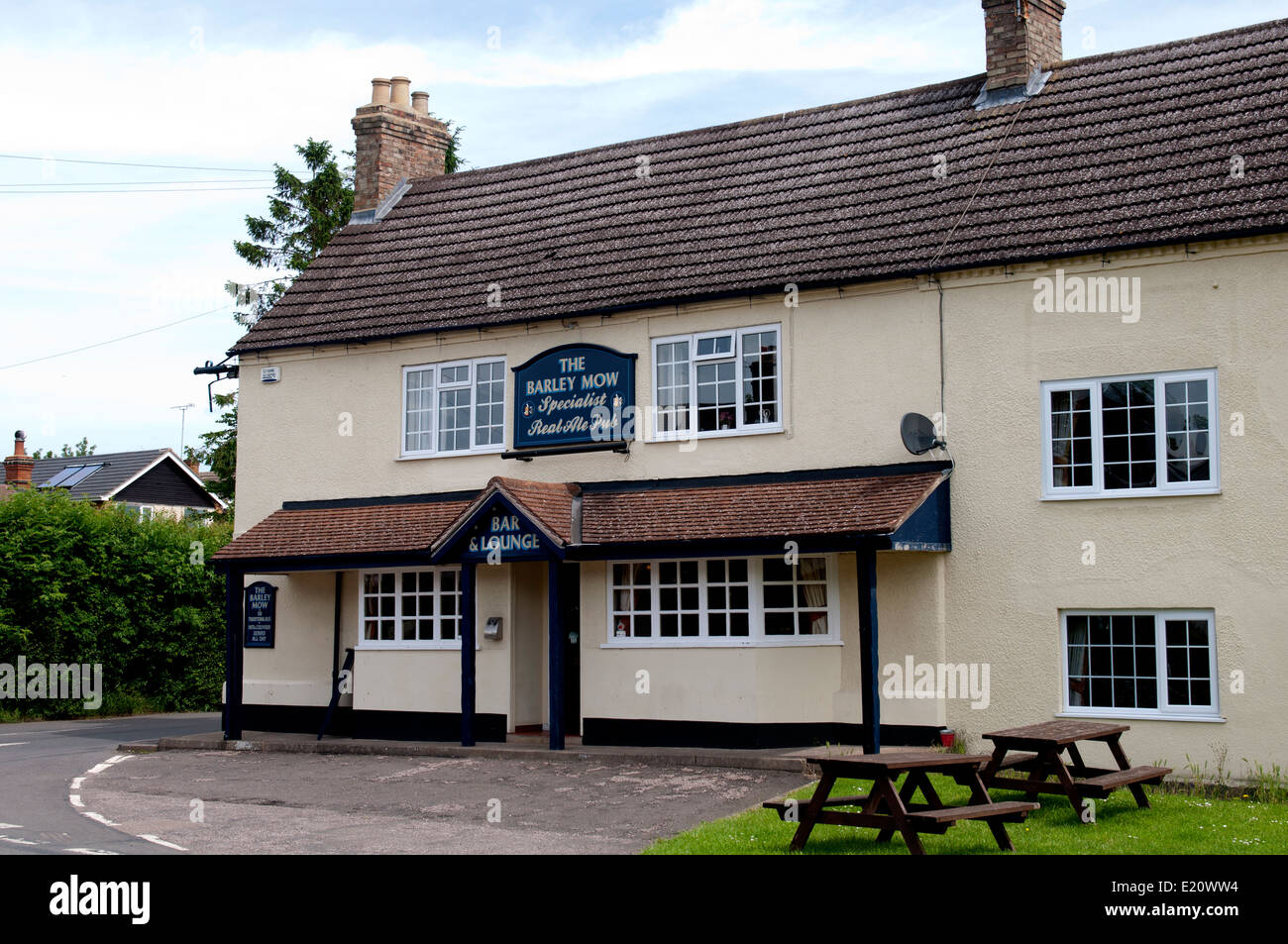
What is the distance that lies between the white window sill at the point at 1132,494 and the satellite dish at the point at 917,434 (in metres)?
1.39

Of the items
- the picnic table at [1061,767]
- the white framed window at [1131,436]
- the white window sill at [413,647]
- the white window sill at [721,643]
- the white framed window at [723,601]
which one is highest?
the white framed window at [1131,436]

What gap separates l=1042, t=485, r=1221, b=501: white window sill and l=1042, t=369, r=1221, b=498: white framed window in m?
0.01

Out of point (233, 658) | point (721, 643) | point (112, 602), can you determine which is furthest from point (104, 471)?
point (721, 643)

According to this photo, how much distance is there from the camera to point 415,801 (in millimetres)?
13352

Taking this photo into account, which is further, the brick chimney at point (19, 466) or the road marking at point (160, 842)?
the brick chimney at point (19, 466)

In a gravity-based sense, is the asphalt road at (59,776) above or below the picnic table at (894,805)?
below

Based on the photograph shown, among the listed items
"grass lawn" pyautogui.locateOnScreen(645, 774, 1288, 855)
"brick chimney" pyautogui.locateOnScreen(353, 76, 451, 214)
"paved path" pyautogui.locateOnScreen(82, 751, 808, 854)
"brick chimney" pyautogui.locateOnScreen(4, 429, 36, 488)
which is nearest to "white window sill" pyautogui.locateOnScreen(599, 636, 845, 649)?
"paved path" pyautogui.locateOnScreen(82, 751, 808, 854)

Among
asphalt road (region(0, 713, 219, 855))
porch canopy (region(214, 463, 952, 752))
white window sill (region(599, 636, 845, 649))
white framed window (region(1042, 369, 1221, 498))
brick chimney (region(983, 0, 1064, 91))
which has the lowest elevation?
asphalt road (region(0, 713, 219, 855))

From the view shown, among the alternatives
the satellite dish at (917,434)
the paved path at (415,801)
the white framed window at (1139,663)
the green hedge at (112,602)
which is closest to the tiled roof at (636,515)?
the satellite dish at (917,434)

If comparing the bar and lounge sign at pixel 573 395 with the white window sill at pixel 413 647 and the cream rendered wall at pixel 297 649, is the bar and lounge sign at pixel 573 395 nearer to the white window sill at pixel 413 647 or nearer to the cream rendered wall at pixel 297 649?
the white window sill at pixel 413 647

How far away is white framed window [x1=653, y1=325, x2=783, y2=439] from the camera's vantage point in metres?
17.1

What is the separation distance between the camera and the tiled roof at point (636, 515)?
15211mm

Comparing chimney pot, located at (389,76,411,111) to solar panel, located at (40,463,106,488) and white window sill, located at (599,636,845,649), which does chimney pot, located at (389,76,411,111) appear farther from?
solar panel, located at (40,463,106,488)

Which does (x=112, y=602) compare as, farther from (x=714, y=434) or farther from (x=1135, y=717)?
(x=1135, y=717)
